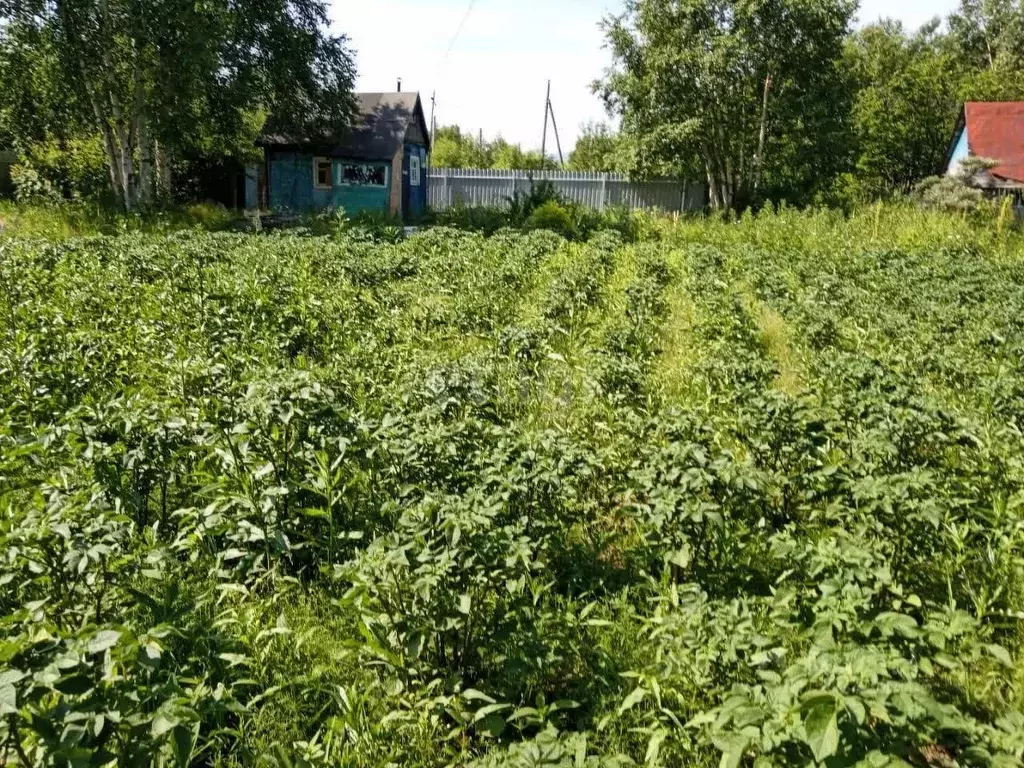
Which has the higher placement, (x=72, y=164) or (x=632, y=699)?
(x=72, y=164)

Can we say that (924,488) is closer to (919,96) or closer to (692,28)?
(692,28)

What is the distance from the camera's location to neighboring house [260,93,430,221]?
82.3 feet

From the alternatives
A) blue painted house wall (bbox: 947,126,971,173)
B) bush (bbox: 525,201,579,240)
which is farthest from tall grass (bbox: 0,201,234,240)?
blue painted house wall (bbox: 947,126,971,173)

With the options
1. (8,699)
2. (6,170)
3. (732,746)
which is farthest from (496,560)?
(6,170)

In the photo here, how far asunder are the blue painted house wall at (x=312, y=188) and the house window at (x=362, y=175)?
5 centimetres

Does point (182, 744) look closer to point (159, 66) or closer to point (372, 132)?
point (159, 66)

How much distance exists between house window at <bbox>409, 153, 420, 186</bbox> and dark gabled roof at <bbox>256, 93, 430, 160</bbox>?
126cm

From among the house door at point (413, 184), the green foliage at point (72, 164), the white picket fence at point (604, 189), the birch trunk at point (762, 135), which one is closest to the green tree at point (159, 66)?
the green foliage at point (72, 164)

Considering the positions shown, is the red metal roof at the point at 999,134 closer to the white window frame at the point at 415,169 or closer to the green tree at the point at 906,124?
the green tree at the point at 906,124

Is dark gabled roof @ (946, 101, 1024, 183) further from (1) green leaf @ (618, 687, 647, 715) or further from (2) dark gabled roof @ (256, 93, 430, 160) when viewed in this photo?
(1) green leaf @ (618, 687, 647, 715)

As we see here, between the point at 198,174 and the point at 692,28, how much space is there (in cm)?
1763

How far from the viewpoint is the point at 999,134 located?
83.9 feet

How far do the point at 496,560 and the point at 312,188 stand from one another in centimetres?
2467

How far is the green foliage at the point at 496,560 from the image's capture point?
2.27 m
